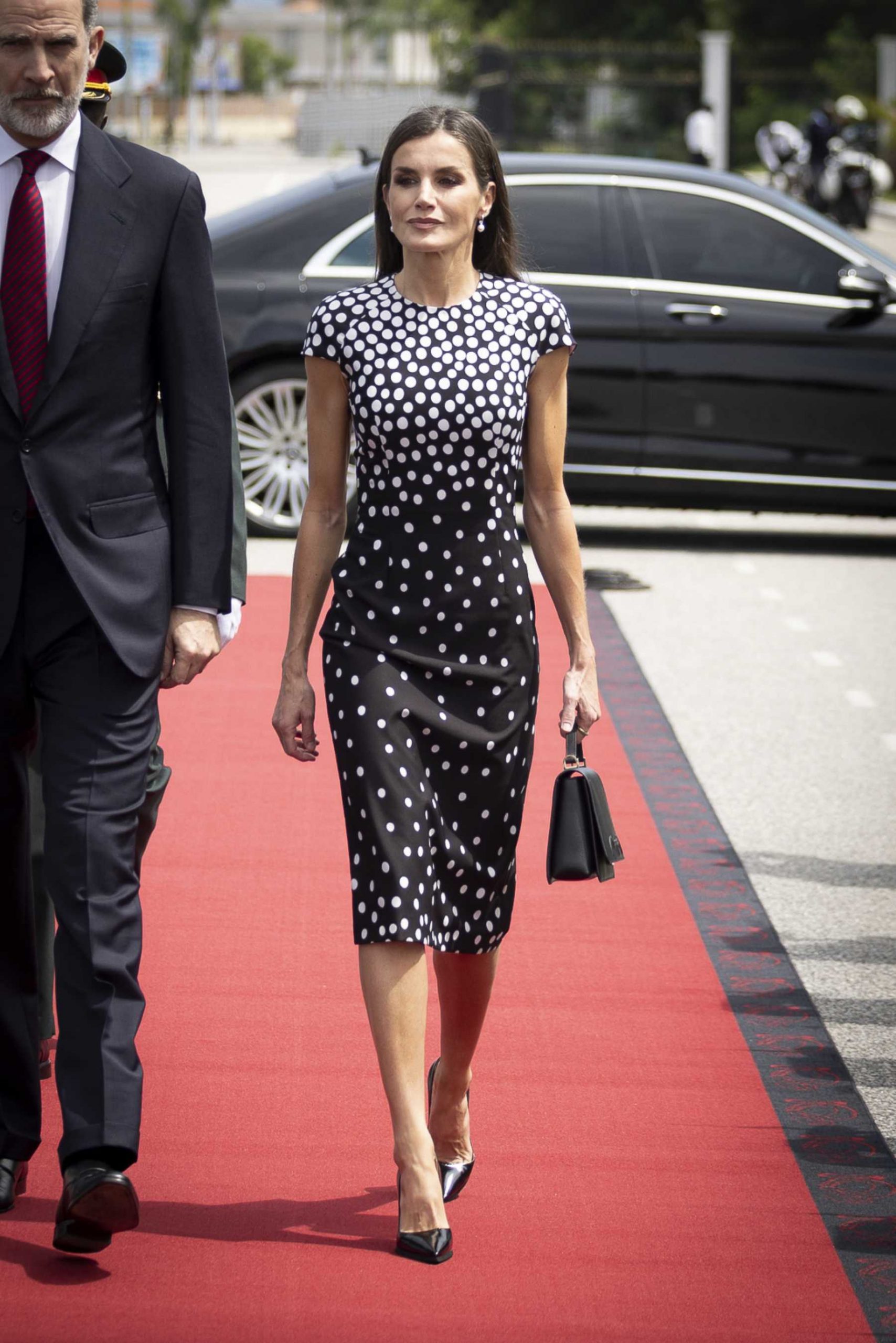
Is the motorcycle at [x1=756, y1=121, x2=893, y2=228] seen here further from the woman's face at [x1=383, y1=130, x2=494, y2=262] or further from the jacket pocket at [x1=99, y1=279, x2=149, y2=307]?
the jacket pocket at [x1=99, y1=279, x2=149, y2=307]

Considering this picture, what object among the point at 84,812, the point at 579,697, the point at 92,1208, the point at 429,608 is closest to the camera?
the point at 92,1208

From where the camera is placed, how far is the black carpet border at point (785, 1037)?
3791mm

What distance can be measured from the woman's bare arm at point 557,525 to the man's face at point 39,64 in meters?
0.91

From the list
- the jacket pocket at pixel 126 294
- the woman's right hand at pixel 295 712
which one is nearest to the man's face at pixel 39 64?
the jacket pocket at pixel 126 294

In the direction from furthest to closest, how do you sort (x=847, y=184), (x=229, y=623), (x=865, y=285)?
1. (x=847, y=184)
2. (x=865, y=285)
3. (x=229, y=623)

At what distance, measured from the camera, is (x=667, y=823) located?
6.39m

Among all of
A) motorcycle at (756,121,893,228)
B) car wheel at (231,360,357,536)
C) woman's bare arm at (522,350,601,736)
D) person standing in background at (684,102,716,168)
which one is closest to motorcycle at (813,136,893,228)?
motorcycle at (756,121,893,228)

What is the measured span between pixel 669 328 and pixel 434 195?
6.63 metres

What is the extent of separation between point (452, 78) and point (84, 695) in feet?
213

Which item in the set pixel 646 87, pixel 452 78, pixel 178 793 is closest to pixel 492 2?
pixel 452 78

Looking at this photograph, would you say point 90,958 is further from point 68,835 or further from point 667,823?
point 667,823

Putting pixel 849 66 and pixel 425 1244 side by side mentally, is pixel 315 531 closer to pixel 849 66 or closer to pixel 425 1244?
pixel 425 1244

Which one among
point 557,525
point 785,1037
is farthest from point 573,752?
point 785,1037

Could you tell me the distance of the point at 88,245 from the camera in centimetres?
351
